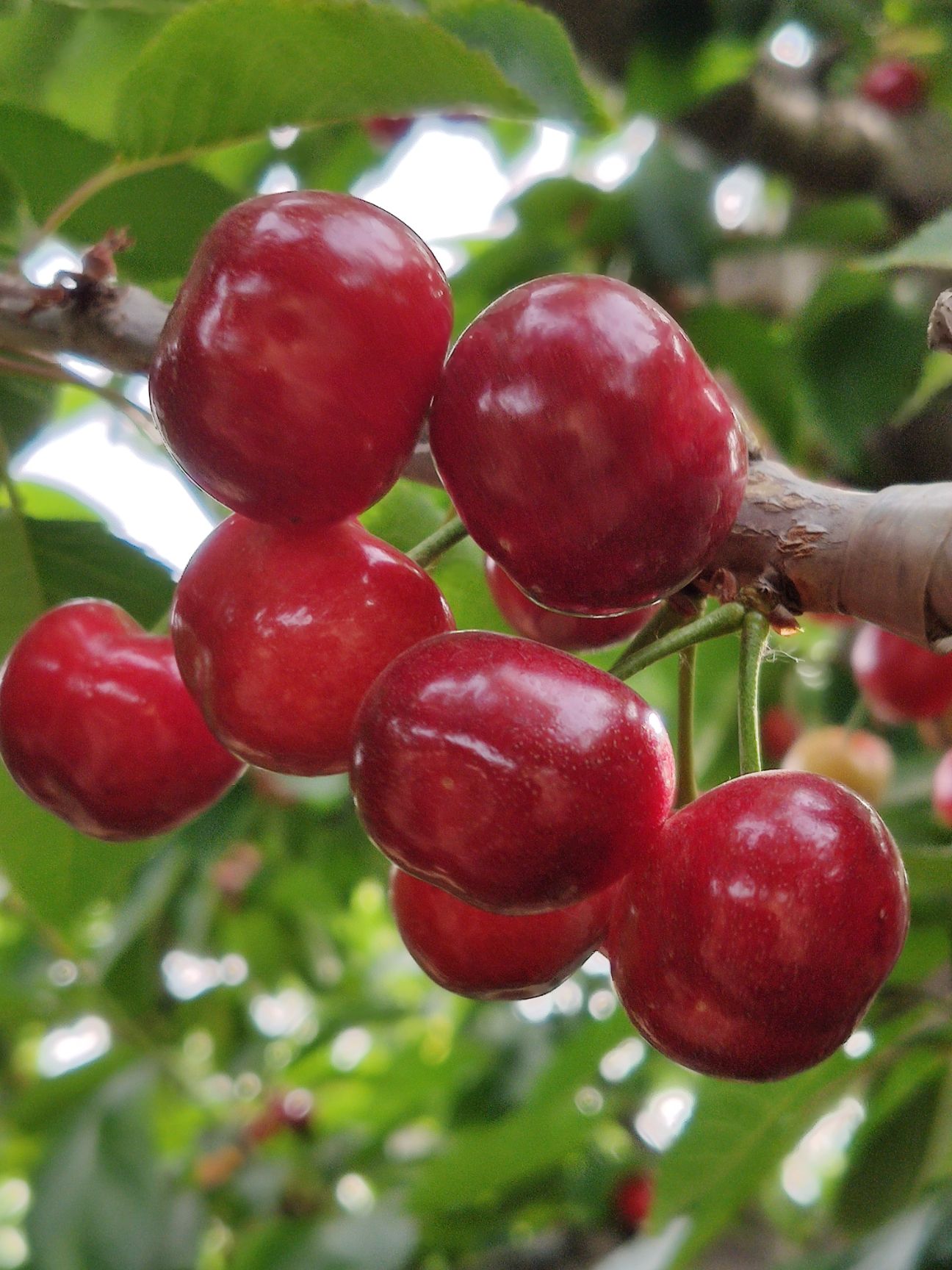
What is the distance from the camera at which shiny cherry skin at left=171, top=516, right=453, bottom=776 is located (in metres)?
0.87

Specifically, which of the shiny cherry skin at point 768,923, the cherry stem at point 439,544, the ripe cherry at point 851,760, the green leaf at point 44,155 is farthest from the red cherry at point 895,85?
the shiny cherry skin at point 768,923

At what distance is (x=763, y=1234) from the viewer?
299 centimetres

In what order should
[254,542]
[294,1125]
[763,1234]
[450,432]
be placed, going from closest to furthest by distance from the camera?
[450,432], [254,542], [763,1234], [294,1125]

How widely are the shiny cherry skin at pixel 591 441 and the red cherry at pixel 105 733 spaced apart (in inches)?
15.4

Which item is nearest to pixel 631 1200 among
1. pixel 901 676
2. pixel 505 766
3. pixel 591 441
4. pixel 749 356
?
pixel 901 676

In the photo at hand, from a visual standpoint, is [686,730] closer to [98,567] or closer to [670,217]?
[98,567]

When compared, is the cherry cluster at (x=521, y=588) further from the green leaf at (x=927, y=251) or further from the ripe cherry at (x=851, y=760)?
the ripe cherry at (x=851, y=760)

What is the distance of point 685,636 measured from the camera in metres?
0.85

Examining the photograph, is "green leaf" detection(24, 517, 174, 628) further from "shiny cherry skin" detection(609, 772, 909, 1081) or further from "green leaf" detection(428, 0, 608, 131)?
"shiny cherry skin" detection(609, 772, 909, 1081)

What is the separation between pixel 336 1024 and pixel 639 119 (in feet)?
8.51

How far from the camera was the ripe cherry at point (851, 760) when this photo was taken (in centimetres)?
230

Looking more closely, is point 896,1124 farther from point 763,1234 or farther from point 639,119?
point 639,119

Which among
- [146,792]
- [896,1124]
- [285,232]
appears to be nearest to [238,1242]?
[896,1124]

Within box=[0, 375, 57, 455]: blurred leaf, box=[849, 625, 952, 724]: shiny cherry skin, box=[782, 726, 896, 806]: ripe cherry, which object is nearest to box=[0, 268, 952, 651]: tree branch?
box=[0, 375, 57, 455]: blurred leaf
